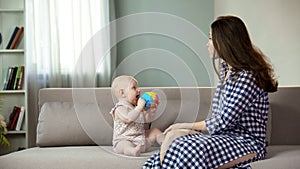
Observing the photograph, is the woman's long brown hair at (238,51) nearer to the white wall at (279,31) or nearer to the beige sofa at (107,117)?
the beige sofa at (107,117)

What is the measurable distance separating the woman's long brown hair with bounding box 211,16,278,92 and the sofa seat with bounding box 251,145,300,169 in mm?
339

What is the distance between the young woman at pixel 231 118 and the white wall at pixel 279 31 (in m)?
1.82

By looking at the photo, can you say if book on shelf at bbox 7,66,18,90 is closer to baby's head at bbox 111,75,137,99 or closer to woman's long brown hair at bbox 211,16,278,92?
baby's head at bbox 111,75,137,99

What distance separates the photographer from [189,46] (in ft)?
18.9

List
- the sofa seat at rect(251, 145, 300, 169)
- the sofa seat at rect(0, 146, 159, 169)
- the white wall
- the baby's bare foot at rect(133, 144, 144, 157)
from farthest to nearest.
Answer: the white wall < the baby's bare foot at rect(133, 144, 144, 157) < the sofa seat at rect(0, 146, 159, 169) < the sofa seat at rect(251, 145, 300, 169)

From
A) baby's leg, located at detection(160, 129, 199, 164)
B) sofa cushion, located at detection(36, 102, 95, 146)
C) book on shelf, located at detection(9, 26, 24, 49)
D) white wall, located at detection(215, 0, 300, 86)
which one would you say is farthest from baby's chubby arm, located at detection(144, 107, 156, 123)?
book on shelf, located at detection(9, 26, 24, 49)

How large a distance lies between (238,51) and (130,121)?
0.74 meters

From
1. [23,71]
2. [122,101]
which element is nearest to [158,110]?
[122,101]

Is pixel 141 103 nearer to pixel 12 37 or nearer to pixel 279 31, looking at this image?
pixel 279 31

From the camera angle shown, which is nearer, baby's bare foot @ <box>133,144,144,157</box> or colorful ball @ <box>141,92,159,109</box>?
baby's bare foot @ <box>133,144,144,157</box>

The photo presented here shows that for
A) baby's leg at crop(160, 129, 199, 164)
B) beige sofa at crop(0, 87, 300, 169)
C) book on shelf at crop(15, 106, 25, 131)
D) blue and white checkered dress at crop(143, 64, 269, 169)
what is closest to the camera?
blue and white checkered dress at crop(143, 64, 269, 169)

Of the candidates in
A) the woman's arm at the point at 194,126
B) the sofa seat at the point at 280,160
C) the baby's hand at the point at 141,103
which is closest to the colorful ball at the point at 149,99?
the baby's hand at the point at 141,103

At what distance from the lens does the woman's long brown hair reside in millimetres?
2580

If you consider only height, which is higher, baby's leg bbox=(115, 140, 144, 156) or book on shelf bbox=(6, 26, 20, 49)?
book on shelf bbox=(6, 26, 20, 49)
